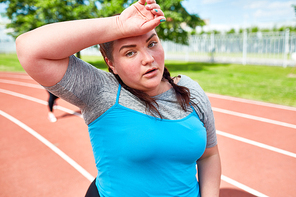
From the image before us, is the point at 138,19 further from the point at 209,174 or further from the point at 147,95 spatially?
the point at 209,174

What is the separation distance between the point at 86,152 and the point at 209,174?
3.11m

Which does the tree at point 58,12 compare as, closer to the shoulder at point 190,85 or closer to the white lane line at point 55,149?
the white lane line at point 55,149

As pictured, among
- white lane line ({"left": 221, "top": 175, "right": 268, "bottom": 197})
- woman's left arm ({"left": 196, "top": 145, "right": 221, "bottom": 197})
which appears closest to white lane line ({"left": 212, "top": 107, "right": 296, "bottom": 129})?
white lane line ({"left": 221, "top": 175, "right": 268, "bottom": 197})

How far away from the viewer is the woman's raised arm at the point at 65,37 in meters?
0.94

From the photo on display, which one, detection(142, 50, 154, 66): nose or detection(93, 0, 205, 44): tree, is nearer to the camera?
detection(142, 50, 154, 66): nose

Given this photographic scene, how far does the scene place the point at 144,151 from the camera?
106cm

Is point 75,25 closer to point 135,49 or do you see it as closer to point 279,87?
point 135,49

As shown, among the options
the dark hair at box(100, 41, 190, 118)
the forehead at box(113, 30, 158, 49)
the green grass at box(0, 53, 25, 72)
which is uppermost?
the forehead at box(113, 30, 158, 49)

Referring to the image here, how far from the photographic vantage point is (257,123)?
17.5ft

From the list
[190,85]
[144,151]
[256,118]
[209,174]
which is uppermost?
[190,85]

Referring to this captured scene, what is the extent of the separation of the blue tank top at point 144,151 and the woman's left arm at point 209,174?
21cm

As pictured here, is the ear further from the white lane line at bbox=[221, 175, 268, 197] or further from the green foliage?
the green foliage

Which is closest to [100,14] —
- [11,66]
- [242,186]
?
[11,66]

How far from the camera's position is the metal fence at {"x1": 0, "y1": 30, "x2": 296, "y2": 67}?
49.3ft
